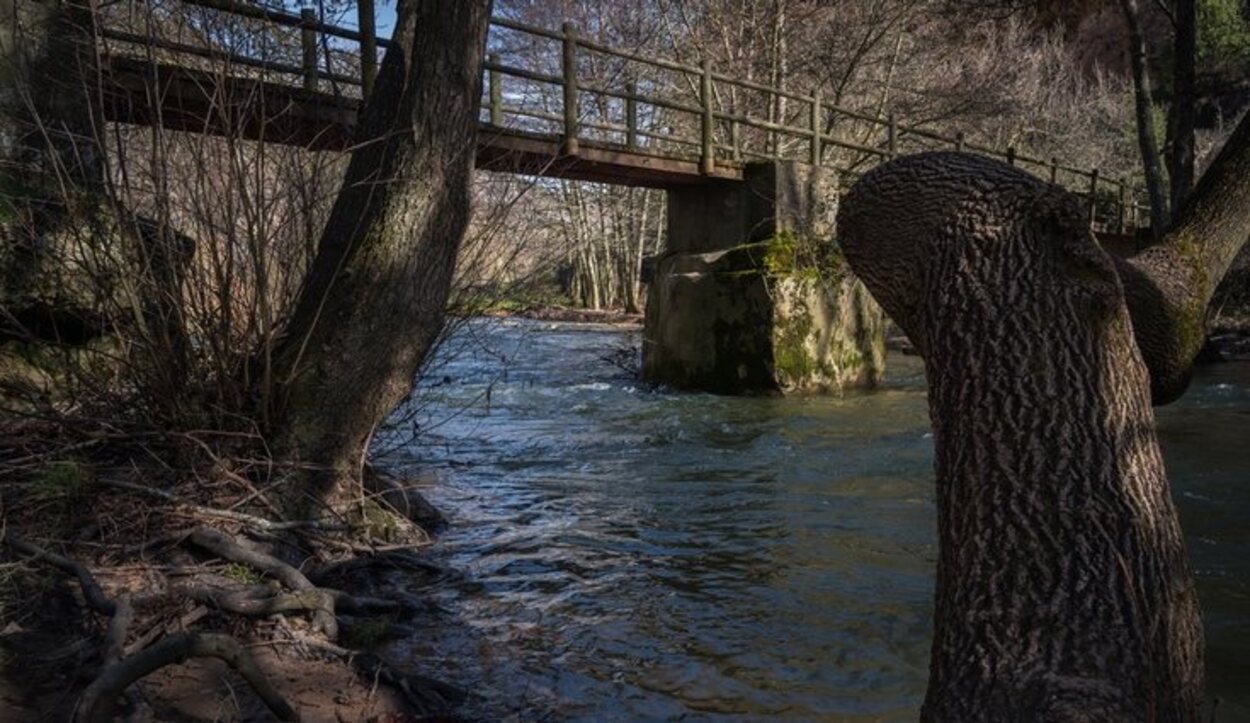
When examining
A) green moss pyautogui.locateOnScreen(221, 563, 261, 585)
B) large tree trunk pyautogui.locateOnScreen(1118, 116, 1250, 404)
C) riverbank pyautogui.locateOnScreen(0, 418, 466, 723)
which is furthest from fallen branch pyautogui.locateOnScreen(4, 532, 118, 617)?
large tree trunk pyautogui.locateOnScreen(1118, 116, 1250, 404)

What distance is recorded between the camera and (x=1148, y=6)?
2564 cm

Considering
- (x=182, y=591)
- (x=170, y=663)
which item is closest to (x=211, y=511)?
(x=182, y=591)

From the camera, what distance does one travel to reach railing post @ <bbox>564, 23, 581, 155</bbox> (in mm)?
10711

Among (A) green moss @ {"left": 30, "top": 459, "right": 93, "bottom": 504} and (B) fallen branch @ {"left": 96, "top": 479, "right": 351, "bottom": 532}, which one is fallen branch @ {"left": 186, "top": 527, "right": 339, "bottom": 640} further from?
(A) green moss @ {"left": 30, "top": 459, "right": 93, "bottom": 504}

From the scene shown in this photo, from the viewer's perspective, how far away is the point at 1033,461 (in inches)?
106

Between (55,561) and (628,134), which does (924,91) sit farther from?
(55,561)

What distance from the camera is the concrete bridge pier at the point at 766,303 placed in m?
11.8

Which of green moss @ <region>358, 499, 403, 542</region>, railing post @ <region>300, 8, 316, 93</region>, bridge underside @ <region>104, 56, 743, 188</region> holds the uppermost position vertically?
railing post @ <region>300, 8, 316, 93</region>

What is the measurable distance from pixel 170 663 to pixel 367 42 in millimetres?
5464

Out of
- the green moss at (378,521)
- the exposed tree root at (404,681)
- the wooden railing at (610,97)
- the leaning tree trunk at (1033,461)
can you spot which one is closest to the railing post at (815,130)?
the wooden railing at (610,97)

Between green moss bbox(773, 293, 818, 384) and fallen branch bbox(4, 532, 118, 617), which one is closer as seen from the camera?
fallen branch bbox(4, 532, 118, 617)

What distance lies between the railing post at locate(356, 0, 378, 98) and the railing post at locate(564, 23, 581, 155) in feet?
10.4

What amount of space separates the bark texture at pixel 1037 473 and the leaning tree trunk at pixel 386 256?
2602mm

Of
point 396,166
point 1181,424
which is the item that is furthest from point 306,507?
point 1181,424
